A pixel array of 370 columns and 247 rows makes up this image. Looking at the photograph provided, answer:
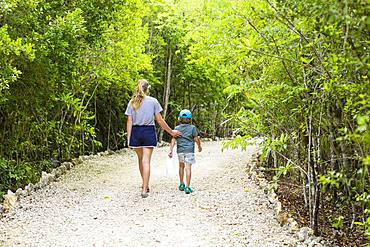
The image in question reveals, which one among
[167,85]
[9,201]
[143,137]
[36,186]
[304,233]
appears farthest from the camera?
[167,85]

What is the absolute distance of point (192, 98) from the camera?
17953mm

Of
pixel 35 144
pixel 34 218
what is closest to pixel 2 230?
pixel 34 218

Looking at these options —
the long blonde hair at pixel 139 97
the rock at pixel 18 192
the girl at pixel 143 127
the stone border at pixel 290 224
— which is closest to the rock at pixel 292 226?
the stone border at pixel 290 224

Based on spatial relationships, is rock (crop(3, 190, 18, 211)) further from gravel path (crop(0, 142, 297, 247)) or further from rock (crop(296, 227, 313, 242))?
rock (crop(296, 227, 313, 242))

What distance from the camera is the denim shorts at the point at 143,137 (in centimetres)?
594

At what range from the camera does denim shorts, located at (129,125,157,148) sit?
5.94 meters

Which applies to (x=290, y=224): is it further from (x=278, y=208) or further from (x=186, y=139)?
(x=186, y=139)

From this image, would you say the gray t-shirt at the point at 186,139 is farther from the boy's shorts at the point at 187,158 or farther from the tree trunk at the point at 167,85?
the tree trunk at the point at 167,85

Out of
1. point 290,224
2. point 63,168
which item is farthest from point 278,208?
point 63,168

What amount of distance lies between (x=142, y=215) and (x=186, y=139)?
4.49 feet

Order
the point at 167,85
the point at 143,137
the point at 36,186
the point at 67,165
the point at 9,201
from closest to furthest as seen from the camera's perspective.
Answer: the point at 9,201 < the point at 143,137 < the point at 36,186 < the point at 67,165 < the point at 167,85

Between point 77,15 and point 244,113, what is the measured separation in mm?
2841

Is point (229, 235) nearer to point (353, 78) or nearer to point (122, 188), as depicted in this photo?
point (353, 78)

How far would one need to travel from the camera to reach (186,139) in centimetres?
619
